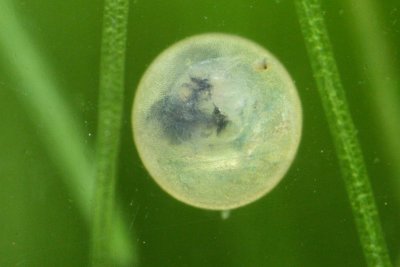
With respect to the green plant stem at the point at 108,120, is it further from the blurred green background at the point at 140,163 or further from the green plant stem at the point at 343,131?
the green plant stem at the point at 343,131

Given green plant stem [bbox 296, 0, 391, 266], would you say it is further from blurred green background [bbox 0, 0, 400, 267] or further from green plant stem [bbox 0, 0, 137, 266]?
green plant stem [bbox 0, 0, 137, 266]

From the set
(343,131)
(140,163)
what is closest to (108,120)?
(140,163)

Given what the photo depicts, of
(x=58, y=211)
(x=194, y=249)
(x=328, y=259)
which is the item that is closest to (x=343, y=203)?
(x=328, y=259)

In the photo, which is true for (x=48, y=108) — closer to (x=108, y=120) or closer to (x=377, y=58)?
(x=108, y=120)

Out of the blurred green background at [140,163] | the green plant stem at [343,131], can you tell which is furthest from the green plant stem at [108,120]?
the green plant stem at [343,131]

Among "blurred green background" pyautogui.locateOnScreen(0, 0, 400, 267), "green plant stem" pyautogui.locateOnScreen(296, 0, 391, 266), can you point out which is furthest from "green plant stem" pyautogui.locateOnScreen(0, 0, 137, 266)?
"green plant stem" pyautogui.locateOnScreen(296, 0, 391, 266)

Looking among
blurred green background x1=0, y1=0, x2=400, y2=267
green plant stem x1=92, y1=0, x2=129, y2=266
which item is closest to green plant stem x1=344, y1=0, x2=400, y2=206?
blurred green background x1=0, y1=0, x2=400, y2=267
